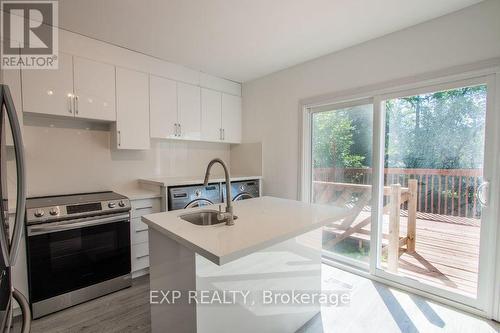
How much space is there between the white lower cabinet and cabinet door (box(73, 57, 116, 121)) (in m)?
0.96

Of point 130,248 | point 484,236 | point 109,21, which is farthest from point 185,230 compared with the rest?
point 484,236

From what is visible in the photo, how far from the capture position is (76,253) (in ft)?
6.56

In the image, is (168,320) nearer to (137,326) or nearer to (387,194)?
(137,326)

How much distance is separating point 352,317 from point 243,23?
265cm

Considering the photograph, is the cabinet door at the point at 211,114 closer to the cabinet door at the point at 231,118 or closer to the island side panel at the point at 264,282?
the cabinet door at the point at 231,118

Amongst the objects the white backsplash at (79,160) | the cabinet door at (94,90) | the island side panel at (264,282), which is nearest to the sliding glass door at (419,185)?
the island side panel at (264,282)

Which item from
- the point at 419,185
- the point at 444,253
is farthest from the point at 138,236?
the point at 444,253

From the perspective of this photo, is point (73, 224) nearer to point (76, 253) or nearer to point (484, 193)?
point (76, 253)

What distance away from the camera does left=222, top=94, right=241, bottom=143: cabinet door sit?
140 inches

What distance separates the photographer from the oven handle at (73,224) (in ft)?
5.93

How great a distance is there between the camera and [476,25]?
1.83 meters

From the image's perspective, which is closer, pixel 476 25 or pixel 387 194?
pixel 476 25

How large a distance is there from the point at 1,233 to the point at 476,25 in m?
3.13

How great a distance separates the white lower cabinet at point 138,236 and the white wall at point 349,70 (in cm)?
169
